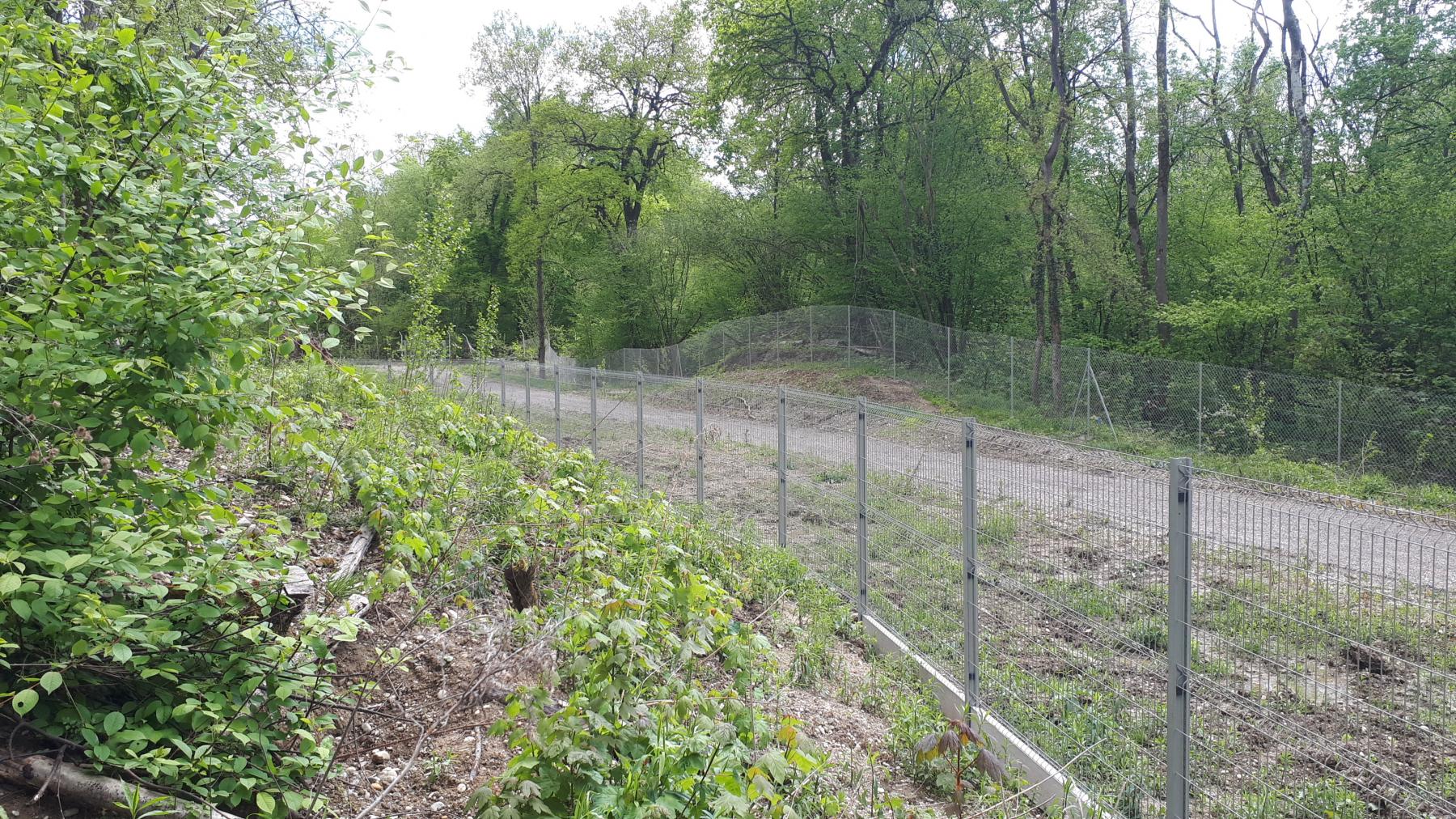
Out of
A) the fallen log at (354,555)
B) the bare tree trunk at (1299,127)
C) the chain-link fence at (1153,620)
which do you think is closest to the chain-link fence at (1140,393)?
the bare tree trunk at (1299,127)

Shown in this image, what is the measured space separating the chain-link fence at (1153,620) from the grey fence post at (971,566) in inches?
0.6

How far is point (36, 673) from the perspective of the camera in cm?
295

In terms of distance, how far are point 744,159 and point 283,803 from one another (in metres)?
34.9

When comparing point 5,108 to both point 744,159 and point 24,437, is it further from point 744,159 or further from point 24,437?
point 744,159

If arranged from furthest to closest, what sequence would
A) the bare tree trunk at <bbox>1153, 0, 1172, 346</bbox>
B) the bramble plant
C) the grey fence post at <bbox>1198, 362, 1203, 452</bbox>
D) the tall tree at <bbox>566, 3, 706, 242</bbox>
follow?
the tall tree at <bbox>566, 3, 706, 242</bbox>
the bare tree trunk at <bbox>1153, 0, 1172, 346</bbox>
the grey fence post at <bbox>1198, 362, 1203, 452</bbox>
the bramble plant

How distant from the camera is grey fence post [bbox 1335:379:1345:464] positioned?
1564cm

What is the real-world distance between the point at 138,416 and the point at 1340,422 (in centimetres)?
1788

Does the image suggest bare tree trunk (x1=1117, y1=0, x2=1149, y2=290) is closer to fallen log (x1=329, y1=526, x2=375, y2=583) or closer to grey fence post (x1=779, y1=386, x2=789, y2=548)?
grey fence post (x1=779, y1=386, x2=789, y2=548)

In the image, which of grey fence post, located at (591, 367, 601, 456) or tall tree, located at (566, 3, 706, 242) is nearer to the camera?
grey fence post, located at (591, 367, 601, 456)

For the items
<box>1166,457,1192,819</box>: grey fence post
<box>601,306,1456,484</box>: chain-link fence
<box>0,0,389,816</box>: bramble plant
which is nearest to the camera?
<box>0,0,389,816</box>: bramble plant

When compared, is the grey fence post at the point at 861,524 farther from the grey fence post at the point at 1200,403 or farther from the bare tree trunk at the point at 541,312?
the bare tree trunk at the point at 541,312

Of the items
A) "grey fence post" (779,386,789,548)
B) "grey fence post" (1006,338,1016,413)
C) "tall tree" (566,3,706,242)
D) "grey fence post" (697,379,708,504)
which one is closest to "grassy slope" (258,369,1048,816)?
"grey fence post" (779,386,789,548)

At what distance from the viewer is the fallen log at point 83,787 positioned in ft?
9.14

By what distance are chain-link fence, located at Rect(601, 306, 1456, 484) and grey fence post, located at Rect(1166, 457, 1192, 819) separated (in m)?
14.2
